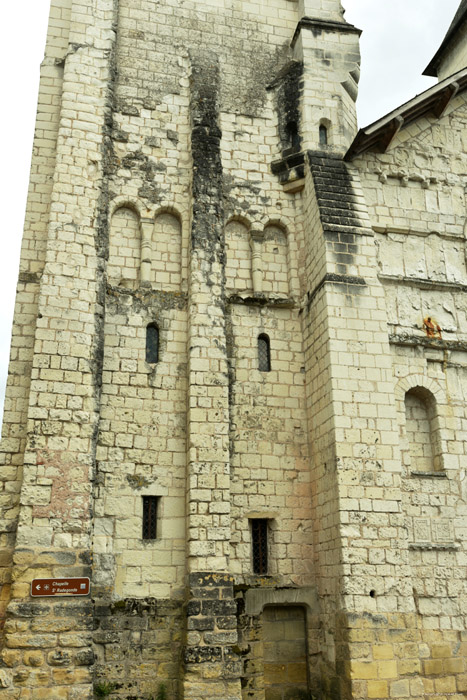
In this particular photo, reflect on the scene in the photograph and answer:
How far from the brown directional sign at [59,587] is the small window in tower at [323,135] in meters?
8.43

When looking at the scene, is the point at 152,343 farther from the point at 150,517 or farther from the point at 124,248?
the point at 150,517

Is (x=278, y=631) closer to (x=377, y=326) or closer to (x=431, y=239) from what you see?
(x=377, y=326)

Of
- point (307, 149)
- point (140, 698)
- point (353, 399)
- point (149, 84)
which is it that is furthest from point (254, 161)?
point (140, 698)

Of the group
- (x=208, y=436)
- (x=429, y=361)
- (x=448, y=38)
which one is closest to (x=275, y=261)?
(x=429, y=361)

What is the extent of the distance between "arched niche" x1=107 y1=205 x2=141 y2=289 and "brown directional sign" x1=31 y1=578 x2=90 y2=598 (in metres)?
4.64

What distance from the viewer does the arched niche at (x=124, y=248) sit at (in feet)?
35.6

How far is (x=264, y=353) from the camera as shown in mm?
11031

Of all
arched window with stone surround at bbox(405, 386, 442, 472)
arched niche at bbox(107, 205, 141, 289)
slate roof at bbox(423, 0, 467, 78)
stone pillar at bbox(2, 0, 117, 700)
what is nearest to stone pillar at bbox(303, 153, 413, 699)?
arched window with stone surround at bbox(405, 386, 442, 472)

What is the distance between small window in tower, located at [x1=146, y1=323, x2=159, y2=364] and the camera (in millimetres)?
10453

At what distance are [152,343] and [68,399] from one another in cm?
182

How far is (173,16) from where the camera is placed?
1268 cm

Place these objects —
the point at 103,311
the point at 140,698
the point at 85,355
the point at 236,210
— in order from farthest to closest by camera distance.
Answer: the point at 236,210, the point at 103,311, the point at 85,355, the point at 140,698

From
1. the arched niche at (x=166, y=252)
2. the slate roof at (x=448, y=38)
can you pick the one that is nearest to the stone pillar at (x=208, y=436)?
the arched niche at (x=166, y=252)

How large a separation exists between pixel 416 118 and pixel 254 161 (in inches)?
126
